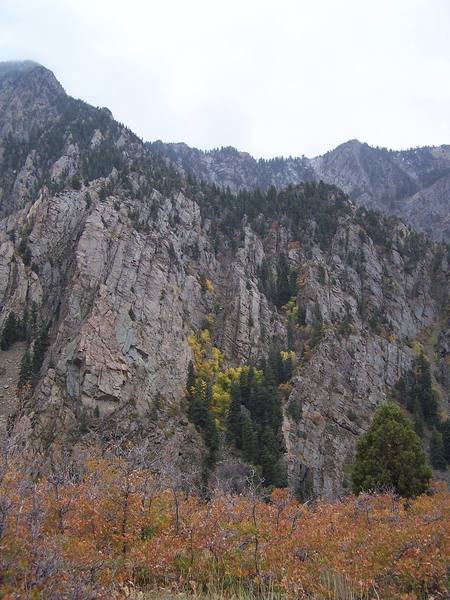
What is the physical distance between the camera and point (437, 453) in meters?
73.1

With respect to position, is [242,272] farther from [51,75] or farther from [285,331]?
[51,75]

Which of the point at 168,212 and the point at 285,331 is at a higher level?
the point at 168,212

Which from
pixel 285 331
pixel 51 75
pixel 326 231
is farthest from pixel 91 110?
pixel 285 331

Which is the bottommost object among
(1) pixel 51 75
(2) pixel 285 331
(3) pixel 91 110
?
(2) pixel 285 331

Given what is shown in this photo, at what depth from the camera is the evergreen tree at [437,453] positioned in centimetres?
7212

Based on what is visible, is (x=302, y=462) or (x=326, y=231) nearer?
(x=302, y=462)

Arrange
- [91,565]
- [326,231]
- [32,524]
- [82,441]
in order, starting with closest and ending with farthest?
[32,524], [91,565], [82,441], [326,231]

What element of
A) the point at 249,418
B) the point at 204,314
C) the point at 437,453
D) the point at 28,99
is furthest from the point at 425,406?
the point at 28,99

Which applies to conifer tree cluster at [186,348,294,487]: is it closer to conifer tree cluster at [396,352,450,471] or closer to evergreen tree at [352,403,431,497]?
evergreen tree at [352,403,431,497]

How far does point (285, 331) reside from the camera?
9269 cm

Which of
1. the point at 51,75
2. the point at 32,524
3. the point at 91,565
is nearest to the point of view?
the point at 32,524

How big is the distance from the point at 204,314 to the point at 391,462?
55675 millimetres

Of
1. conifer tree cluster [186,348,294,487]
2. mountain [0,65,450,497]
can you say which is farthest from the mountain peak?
conifer tree cluster [186,348,294,487]

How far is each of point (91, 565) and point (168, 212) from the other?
100 metres
